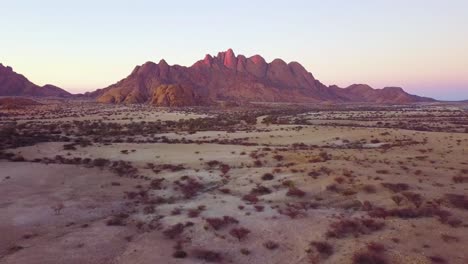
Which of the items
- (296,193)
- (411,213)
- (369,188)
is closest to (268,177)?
(296,193)

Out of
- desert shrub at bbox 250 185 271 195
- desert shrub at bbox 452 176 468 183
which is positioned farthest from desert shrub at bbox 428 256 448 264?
desert shrub at bbox 452 176 468 183

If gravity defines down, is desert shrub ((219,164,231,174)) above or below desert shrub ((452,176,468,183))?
below

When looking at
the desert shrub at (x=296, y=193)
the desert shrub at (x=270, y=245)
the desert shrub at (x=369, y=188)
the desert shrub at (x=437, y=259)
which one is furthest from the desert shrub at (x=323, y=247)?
the desert shrub at (x=369, y=188)

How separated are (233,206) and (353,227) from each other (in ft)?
19.2

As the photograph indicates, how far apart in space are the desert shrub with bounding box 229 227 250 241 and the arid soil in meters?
0.04

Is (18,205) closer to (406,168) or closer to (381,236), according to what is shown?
(381,236)

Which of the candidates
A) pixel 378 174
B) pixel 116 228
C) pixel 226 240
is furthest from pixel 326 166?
pixel 116 228

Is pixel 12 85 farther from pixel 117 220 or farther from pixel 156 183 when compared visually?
pixel 117 220

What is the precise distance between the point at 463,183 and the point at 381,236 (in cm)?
947

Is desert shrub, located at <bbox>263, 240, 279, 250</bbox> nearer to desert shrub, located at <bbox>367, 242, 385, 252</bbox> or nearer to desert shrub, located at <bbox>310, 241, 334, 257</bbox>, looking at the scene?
desert shrub, located at <bbox>310, 241, 334, 257</bbox>

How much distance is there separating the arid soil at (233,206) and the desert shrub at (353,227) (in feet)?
0.16

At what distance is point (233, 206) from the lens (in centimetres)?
2045

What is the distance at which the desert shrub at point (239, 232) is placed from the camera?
16513 millimetres

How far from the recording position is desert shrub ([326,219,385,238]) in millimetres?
16609
